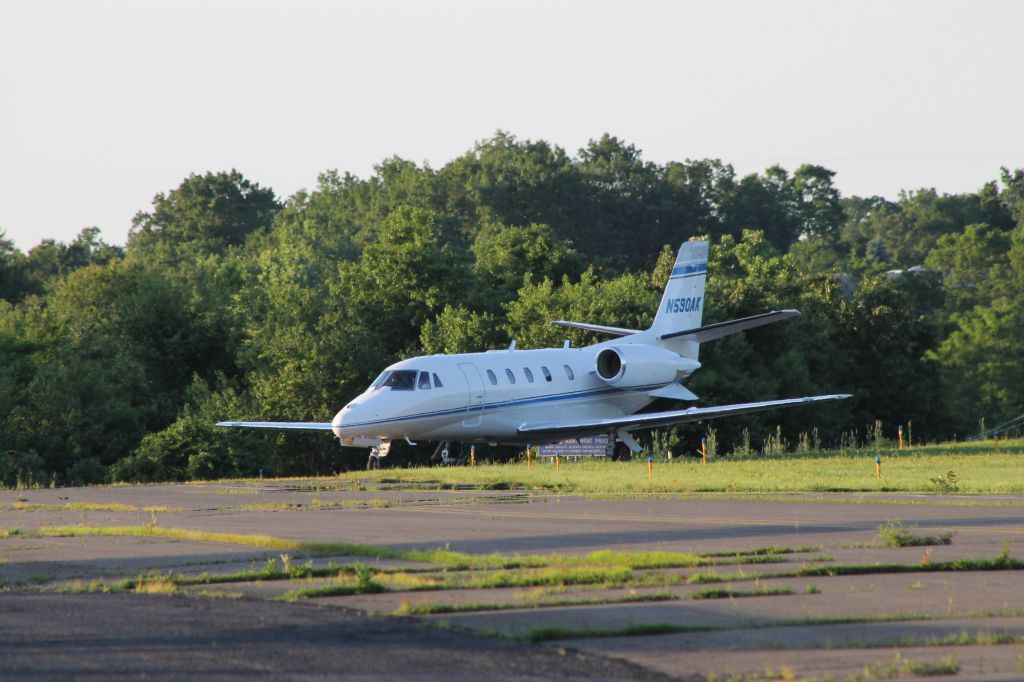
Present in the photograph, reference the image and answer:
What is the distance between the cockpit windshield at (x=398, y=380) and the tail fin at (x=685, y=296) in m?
10.6

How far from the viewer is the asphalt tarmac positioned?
9.16m

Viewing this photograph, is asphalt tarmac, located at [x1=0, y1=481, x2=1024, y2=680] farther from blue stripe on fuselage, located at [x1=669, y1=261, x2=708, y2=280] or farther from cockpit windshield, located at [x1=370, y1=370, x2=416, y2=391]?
blue stripe on fuselage, located at [x1=669, y1=261, x2=708, y2=280]

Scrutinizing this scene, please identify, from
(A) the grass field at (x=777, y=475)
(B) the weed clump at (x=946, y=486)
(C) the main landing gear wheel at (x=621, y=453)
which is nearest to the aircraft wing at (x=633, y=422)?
(C) the main landing gear wheel at (x=621, y=453)

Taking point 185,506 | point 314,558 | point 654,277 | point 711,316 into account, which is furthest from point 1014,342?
point 314,558

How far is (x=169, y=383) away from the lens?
61094mm

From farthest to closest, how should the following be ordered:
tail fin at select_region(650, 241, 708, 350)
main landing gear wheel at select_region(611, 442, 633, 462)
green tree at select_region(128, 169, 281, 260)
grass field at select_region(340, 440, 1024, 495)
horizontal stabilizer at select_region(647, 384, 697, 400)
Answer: green tree at select_region(128, 169, 281, 260) → tail fin at select_region(650, 241, 708, 350) → horizontal stabilizer at select_region(647, 384, 697, 400) → main landing gear wheel at select_region(611, 442, 633, 462) → grass field at select_region(340, 440, 1024, 495)

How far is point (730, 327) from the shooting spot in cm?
3722

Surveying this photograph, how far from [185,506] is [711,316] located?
116ft

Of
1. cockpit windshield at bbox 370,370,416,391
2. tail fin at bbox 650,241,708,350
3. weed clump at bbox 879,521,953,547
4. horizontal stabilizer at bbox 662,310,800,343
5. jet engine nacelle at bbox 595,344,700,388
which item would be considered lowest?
weed clump at bbox 879,521,953,547

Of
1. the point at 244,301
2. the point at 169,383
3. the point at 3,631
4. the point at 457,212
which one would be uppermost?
the point at 457,212

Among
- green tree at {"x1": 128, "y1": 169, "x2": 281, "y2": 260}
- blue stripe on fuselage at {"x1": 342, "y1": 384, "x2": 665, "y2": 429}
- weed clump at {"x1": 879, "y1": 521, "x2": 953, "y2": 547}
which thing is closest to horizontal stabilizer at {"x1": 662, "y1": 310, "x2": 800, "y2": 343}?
blue stripe on fuselage at {"x1": 342, "y1": 384, "x2": 665, "y2": 429}

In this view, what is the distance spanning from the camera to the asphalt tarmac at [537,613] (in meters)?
9.16

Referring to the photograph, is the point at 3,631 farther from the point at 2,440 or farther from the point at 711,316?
the point at 711,316

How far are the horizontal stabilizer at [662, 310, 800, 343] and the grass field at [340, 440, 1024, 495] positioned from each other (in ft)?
10.9
